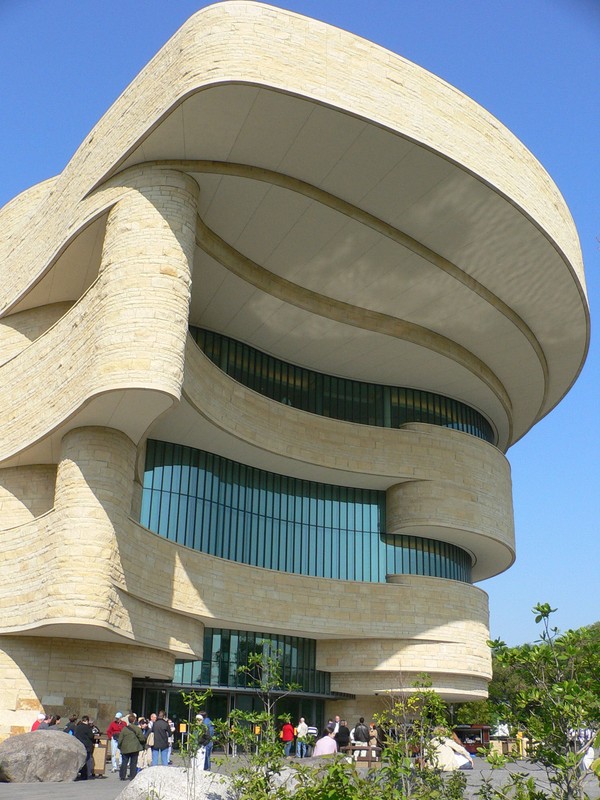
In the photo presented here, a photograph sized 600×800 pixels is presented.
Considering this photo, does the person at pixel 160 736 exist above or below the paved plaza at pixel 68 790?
above

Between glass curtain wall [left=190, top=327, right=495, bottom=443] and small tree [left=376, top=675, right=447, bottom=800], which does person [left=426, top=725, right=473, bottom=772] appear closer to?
small tree [left=376, top=675, right=447, bottom=800]

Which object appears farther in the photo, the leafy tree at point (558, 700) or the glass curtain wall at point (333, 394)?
the glass curtain wall at point (333, 394)

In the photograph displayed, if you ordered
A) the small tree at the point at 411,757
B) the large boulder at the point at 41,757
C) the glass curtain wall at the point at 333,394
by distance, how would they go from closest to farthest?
1. the small tree at the point at 411,757
2. the large boulder at the point at 41,757
3. the glass curtain wall at the point at 333,394

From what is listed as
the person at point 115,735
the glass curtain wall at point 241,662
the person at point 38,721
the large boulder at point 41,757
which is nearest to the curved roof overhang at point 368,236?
the glass curtain wall at point 241,662

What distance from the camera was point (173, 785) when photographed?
406 inches

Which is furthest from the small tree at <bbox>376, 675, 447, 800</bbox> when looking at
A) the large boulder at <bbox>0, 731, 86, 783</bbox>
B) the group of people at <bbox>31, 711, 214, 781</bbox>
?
the large boulder at <bbox>0, 731, 86, 783</bbox>

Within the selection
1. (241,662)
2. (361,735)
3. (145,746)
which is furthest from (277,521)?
(145,746)

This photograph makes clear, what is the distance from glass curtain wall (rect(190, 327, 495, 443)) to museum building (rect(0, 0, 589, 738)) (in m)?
0.12

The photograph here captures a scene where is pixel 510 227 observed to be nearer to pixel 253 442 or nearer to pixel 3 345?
pixel 253 442

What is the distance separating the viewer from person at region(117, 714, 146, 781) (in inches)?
640

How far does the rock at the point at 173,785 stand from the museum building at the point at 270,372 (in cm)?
310

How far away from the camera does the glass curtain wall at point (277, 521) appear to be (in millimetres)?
24484

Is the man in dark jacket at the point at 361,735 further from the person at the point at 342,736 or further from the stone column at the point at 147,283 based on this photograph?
the stone column at the point at 147,283

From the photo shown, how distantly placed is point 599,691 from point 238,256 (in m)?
18.7
